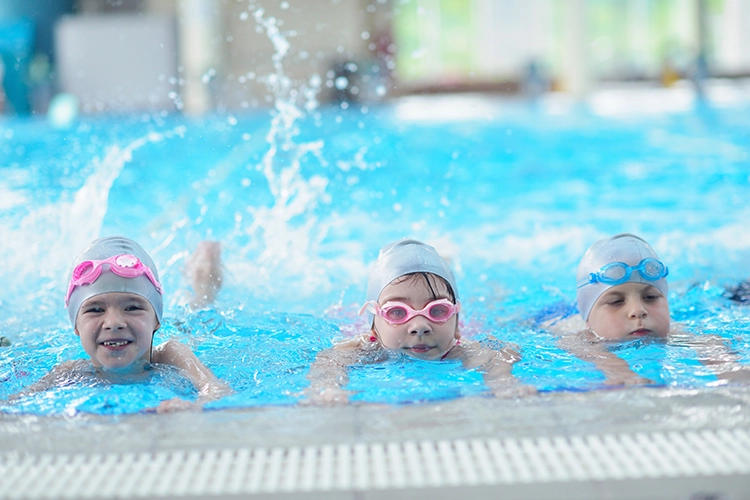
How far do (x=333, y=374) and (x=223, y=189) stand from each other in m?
6.04

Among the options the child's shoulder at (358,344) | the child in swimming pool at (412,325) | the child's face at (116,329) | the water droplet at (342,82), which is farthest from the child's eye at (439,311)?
the water droplet at (342,82)

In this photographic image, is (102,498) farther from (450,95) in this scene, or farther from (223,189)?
(450,95)

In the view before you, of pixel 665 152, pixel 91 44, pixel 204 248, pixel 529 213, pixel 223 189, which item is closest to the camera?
pixel 204 248

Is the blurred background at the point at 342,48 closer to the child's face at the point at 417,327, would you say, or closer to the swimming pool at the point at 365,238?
the swimming pool at the point at 365,238

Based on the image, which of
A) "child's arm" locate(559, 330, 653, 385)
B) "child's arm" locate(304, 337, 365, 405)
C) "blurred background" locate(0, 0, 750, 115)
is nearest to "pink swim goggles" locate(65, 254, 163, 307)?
"child's arm" locate(304, 337, 365, 405)

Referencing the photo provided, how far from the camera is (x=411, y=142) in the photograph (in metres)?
11.7

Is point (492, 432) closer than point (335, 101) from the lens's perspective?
Yes

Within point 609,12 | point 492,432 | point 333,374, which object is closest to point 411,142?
point 333,374

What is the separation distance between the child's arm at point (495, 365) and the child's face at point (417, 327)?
0.09m

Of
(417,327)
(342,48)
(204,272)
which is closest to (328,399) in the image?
(417,327)

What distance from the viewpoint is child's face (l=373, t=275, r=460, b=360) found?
337cm

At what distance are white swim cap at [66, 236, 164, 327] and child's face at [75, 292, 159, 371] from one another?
3 centimetres

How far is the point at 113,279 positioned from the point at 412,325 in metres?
1.20

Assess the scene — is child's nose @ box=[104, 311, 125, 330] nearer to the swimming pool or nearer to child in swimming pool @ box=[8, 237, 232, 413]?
child in swimming pool @ box=[8, 237, 232, 413]
